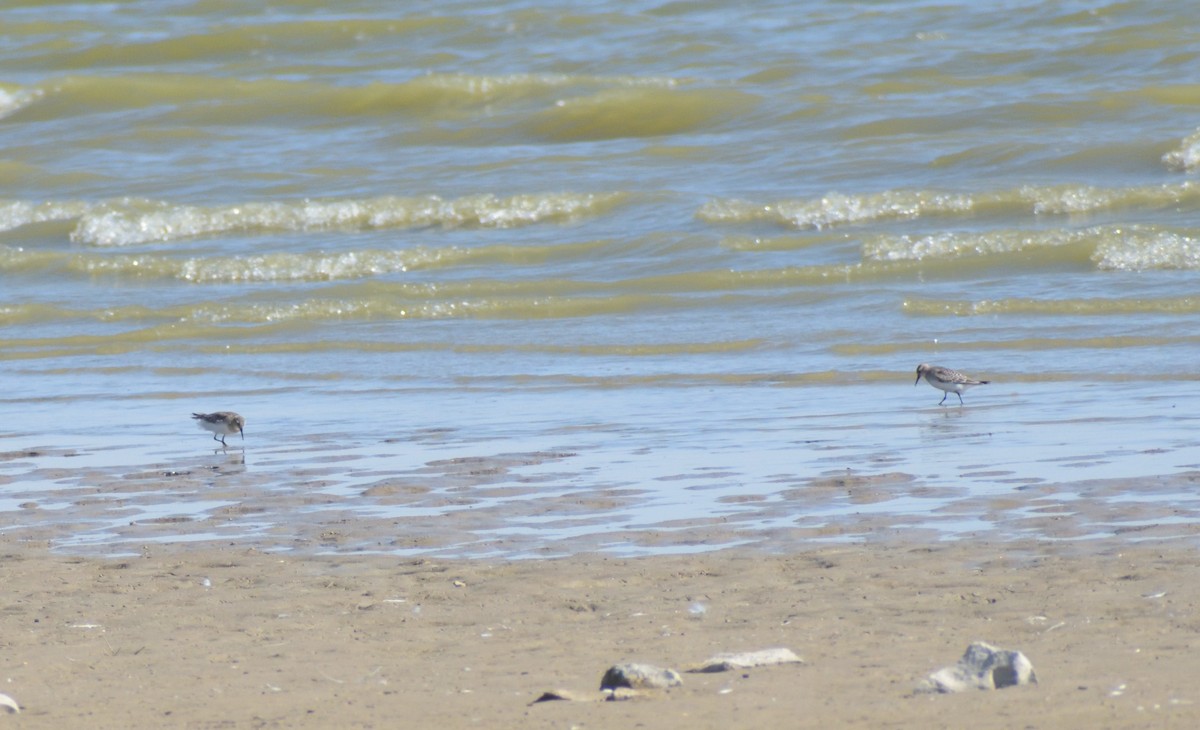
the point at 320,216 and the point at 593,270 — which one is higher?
the point at 320,216

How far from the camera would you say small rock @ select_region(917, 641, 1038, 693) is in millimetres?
3561

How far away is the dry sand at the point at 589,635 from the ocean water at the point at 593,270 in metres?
0.38

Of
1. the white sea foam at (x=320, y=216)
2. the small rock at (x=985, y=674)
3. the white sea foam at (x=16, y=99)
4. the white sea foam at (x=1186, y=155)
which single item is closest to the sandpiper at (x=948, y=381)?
the small rock at (x=985, y=674)

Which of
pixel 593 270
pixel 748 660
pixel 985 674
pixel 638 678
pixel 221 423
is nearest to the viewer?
pixel 985 674

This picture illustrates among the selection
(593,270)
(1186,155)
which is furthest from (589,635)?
(1186,155)

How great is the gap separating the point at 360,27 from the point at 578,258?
10875 millimetres

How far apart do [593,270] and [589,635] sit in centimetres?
910

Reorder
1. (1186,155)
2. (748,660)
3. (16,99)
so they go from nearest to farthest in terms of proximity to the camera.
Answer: (748,660), (1186,155), (16,99)

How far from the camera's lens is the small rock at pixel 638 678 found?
3713 mm

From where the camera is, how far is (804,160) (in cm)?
1622

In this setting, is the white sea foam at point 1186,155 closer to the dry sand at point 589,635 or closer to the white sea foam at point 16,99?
the dry sand at point 589,635

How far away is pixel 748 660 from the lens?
3.85 m

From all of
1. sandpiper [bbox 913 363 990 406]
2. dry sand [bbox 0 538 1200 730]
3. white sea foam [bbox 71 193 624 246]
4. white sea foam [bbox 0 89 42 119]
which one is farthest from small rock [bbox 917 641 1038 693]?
white sea foam [bbox 0 89 42 119]

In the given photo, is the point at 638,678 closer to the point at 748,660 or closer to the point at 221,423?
the point at 748,660
